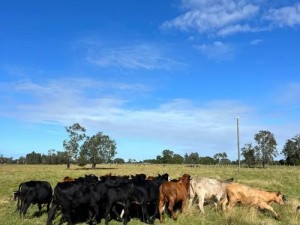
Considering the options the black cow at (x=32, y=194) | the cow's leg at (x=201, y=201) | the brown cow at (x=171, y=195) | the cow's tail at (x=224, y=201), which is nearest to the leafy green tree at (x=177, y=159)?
the cow's tail at (x=224, y=201)

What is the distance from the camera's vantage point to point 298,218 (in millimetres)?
14930

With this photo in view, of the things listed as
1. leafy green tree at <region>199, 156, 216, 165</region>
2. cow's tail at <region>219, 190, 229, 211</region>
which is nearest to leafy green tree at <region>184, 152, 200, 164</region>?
leafy green tree at <region>199, 156, 216, 165</region>

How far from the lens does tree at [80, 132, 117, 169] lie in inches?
3607

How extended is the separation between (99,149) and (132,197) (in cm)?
8031

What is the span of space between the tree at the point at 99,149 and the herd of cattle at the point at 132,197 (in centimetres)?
7609

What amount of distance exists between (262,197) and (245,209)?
54.9 inches

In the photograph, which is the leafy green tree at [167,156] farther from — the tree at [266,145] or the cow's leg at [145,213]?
the cow's leg at [145,213]

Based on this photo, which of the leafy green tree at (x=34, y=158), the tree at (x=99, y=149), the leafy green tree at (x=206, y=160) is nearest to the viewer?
the tree at (x=99, y=149)

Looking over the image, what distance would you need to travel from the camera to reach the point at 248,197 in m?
16.0

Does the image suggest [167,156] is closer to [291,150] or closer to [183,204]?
[291,150]

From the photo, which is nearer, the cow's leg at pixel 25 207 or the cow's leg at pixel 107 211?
the cow's leg at pixel 107 211

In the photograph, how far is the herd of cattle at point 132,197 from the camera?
13.5m

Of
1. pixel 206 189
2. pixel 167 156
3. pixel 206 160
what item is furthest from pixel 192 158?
pixel 206 189

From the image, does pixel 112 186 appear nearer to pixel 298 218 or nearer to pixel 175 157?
pixel 298 218
